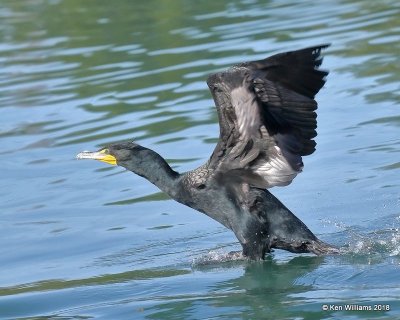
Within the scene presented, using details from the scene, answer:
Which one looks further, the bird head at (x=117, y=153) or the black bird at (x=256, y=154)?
the bird head at (x=117, y=153)

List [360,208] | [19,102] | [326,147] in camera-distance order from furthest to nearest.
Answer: [19,102], [326,147], [360,208]

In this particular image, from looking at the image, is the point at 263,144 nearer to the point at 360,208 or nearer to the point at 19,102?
the point at 360,208

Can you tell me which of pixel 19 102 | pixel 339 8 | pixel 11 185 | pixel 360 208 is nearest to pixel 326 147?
pixel 360 208

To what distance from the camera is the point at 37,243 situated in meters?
10.2

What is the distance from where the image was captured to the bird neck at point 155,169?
9.09 metres

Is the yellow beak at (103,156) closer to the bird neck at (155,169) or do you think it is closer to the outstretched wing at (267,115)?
the bird neck at (155,169)

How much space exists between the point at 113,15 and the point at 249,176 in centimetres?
1190

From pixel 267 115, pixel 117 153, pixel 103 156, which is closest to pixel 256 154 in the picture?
pixel 267 115

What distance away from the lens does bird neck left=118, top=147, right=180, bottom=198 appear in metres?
9.09

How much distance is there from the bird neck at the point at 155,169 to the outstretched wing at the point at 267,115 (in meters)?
0.33

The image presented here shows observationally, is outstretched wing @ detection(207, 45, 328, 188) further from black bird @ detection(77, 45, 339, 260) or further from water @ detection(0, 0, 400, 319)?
water @ detection(0, 0, 400, 319)

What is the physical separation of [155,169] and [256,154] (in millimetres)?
840

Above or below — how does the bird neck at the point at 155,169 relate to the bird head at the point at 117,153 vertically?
below

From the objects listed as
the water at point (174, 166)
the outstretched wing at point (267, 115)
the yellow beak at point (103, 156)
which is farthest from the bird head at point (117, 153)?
the water at point (174, 166)
